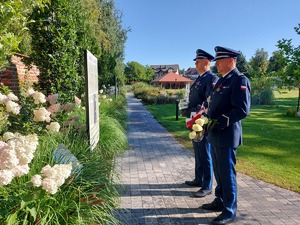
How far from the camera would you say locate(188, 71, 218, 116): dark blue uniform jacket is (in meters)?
3.94

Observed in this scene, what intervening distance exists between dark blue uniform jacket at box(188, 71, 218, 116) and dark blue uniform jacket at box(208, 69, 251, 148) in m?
0.69

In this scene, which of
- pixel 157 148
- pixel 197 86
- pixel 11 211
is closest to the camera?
pixel 11 211

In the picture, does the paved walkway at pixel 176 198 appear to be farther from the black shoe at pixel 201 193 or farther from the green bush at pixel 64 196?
the green bush at pixel 64 196

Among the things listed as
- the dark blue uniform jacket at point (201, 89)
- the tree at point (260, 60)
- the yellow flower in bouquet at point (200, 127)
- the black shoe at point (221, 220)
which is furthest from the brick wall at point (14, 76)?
the tree at point (260, 60)

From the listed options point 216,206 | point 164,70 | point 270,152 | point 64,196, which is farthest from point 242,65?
point 64,196

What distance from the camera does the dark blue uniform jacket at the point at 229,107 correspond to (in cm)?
293

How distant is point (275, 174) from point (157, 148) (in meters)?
3.09

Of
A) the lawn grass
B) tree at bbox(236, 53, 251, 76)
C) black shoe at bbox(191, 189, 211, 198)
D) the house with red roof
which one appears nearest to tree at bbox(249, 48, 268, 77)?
tree at bbox(236, 53, 251, 76)

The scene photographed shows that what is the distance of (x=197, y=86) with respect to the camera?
4.13 m

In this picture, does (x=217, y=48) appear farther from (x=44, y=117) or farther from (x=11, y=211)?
(x=11, y=211)

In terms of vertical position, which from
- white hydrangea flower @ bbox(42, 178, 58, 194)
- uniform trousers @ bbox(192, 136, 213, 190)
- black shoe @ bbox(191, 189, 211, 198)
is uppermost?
white hydrangea flower @ bbox(42, 178, 58, 194)

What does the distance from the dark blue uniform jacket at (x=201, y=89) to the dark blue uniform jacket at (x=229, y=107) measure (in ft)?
2.27

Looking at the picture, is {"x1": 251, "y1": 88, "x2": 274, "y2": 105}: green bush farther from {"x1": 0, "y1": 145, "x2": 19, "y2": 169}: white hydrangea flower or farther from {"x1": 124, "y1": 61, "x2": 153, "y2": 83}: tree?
{"x1": 124, "y1": 61, "x2": 153, "y2": 83}: tree

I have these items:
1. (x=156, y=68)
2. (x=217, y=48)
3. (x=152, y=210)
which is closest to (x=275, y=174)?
(x=152, y=210)
